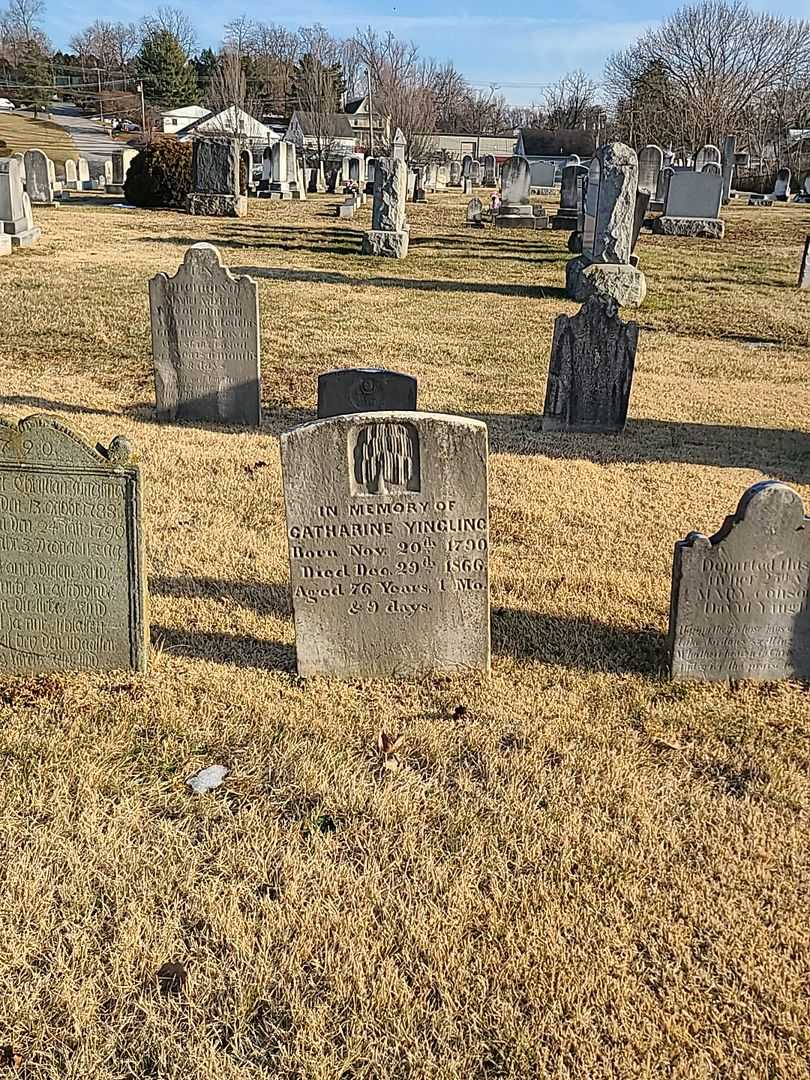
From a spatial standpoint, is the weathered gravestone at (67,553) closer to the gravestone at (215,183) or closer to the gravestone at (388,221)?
the gravestone at (388,221)

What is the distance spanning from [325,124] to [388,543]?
58.5 metres

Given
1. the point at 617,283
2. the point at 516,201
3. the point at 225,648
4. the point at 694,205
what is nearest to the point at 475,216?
the point at 516,201

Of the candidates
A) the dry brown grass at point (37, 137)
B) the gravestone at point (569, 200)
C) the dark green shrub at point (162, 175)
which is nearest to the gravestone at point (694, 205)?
the gravestone at point (569, 200)

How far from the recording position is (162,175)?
2706 cm

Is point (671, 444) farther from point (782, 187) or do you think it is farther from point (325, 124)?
point (325, 124)

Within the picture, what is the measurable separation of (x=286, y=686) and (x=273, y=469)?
3.14 m

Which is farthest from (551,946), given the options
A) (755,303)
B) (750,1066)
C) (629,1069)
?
(755,303)

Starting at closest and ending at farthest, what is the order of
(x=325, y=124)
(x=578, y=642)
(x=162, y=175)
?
(x=578, y=642), (x=162, y=175), (x=325, y=124)

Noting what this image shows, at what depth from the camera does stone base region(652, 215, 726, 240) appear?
84.6 feet

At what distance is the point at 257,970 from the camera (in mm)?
2701

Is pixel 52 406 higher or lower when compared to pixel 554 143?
lower

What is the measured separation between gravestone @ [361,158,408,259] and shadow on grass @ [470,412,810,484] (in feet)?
40.4

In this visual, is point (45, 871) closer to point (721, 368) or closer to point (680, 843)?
point (680, 843)

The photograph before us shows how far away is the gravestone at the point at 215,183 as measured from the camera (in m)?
25.7
